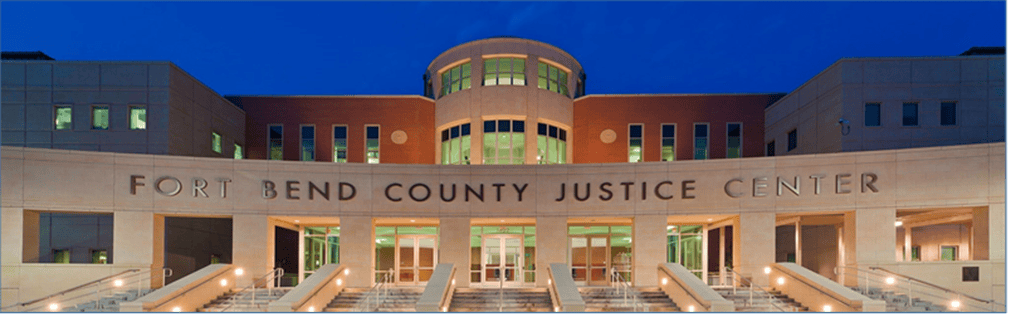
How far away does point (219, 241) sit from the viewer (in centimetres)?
2961

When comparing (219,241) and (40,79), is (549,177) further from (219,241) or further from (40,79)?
(40,79)

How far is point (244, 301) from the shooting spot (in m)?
19.0

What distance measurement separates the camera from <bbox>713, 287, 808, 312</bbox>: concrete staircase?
704 inches

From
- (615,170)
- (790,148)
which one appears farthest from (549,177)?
(790,148)

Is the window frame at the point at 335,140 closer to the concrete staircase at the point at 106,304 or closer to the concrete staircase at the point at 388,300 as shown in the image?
the concrete staircase at the point at 388,300

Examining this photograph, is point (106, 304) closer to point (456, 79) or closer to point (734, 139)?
point (456, 79)

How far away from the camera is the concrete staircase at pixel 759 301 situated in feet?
58.6

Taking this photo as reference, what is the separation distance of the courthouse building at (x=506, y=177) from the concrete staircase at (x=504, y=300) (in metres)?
0.73

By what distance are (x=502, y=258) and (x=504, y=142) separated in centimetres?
671

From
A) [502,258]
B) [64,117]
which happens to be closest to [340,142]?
[64,117]

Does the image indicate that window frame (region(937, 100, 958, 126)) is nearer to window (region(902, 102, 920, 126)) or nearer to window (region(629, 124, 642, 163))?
window (region(902, 102, 920, 126))

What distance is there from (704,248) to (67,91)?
24.1 meters

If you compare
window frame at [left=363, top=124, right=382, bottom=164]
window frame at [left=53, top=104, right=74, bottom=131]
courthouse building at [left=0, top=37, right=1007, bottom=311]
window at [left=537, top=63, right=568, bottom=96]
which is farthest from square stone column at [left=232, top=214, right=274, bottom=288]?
window at [left=537, top=63, right=568, bottom=96]

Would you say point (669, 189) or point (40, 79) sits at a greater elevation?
point (40, 79)
